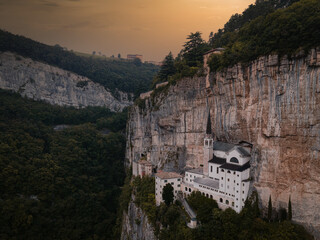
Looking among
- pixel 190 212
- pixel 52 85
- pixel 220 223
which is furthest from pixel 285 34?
pixel 52 85

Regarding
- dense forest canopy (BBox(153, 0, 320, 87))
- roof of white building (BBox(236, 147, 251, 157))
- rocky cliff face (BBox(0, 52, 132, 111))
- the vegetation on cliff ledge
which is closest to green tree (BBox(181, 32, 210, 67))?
dense forest canopy (BBox(153, 0, 320, 87))

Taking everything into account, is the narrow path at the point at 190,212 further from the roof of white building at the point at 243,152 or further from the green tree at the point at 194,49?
the green tree at the point at 194,49

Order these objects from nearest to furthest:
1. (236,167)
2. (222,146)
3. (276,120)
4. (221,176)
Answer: (276,120) < (236,167) < (221,176) < (222,146)

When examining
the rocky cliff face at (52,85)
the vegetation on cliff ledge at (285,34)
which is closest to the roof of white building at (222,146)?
the vegetation on cliff ledge at (285,34)

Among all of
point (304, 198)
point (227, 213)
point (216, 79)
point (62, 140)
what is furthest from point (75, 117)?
point (304, 198)

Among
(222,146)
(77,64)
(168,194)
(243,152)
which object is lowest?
(168,194)

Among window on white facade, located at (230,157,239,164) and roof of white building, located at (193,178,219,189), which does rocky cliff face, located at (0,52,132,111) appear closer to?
roof of white building, located at (193,178,219,189)

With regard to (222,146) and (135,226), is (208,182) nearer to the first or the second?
(222,146)

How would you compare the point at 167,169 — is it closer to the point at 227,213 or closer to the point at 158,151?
the point at 158,151
